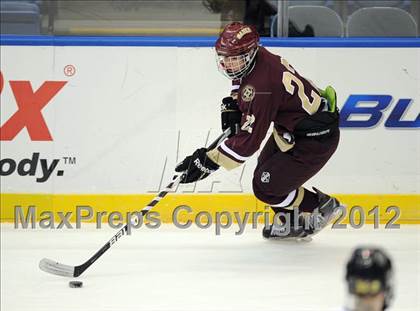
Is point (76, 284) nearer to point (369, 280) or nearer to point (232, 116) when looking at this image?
point (232, 116)

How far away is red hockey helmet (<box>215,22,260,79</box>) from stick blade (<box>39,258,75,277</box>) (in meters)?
1.09

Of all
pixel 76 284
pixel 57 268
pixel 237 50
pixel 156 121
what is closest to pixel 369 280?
pixel 76 284

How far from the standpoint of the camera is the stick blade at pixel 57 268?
343 centimetres

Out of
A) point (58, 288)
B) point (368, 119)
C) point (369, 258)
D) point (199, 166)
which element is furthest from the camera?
point (368, 119)

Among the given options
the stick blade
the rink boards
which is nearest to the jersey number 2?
the rink boards

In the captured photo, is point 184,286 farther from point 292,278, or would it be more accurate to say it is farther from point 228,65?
point 228,65

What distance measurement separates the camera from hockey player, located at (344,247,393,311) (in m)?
1.10

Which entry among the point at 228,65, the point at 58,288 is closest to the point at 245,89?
the point at 228,65

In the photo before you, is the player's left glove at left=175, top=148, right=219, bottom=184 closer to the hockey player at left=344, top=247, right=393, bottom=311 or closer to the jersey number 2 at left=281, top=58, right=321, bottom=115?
the jersey number 2 at left=281, top=58, right=321, bottom=115

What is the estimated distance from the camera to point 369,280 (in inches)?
43.3

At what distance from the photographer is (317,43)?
473 cm

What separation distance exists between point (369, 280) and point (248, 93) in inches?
101

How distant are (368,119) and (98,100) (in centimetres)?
150

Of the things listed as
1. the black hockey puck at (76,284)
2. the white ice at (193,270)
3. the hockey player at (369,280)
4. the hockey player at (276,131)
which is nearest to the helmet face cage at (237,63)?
the hockey player at (276,131)
